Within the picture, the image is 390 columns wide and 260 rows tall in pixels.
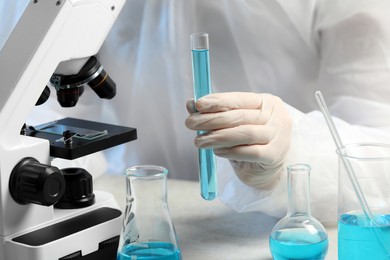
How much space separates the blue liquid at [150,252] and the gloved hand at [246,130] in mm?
213

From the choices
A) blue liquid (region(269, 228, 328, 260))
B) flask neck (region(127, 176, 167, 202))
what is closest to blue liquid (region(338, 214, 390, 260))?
blue liquid (region(269, 228, 328, 260))

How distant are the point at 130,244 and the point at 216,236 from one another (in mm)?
338

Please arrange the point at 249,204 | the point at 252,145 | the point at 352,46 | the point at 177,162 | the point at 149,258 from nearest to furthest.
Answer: the point at 149,258 < the point at 252,145 < the point at 249,204 < the point at 352,46 < the point at 177,162

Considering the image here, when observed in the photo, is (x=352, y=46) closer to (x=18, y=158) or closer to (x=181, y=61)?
(x=181, y=61)

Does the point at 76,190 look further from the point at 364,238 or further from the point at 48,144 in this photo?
the point at 364,238

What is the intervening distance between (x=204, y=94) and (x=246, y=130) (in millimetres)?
110

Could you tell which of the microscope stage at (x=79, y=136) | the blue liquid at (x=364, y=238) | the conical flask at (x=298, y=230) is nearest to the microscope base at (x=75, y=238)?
the microscope stage at (x=79, y=136)

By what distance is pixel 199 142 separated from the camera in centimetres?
145

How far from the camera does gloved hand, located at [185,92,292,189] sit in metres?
1.47

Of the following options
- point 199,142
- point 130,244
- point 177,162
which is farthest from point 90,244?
point 177,162

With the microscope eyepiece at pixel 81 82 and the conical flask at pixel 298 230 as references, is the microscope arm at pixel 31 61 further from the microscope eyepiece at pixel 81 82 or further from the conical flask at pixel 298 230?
the conical flask at pixel 298 230

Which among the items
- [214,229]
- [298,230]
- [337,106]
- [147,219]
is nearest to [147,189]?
[147,219]

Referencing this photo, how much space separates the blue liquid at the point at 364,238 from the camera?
1.29 m

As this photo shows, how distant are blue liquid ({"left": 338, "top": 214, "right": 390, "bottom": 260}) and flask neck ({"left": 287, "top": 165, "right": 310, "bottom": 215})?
8cm
